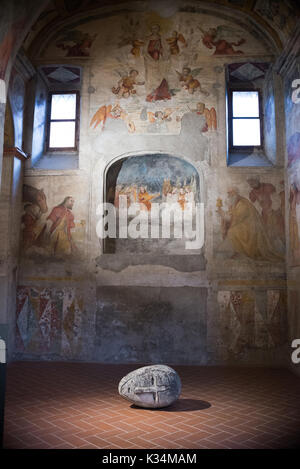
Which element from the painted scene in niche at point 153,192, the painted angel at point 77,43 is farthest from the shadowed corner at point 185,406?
the painted angel at point 77,43

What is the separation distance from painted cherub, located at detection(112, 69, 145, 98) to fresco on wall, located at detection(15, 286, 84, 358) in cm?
521

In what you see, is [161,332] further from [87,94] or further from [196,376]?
[87,94]

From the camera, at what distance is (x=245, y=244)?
10406mm

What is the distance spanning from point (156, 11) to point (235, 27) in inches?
83.2

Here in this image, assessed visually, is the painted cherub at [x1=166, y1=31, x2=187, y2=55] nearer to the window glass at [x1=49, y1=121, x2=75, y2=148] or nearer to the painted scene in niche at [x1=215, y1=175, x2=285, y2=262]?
the window glass at [x1=49, y1=121, x2=75, y2=148]

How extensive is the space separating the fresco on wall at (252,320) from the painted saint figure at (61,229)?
4011 mm

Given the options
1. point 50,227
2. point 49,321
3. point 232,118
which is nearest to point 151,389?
point 49,321

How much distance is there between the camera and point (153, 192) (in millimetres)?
11273

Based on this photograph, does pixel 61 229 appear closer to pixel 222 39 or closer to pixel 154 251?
pixel 154 251

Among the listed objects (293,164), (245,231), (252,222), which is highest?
(293,164)

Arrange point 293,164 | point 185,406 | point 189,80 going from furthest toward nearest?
point 189,80
point 293,164
point 185,406

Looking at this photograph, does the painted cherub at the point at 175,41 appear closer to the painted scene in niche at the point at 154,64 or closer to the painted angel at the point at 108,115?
the painted scene in niche at the point at 154,64

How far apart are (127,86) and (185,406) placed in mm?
8121

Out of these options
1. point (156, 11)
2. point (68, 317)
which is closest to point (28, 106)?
point (156, 11)
